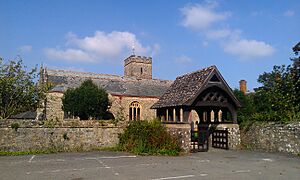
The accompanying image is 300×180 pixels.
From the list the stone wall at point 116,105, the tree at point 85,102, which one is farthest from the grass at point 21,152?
the stone wall at point 116,105

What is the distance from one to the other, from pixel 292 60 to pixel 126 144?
15367 mm

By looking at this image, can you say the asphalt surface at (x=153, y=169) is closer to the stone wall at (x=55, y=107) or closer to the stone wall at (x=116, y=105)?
the stone wall at (x=116, y=105)

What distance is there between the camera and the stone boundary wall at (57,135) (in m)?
15.6

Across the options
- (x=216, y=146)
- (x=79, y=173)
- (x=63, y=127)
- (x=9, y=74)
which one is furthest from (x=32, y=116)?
(x=79, y=173)

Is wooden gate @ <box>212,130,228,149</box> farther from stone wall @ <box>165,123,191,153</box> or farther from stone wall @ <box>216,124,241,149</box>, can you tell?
stone wall @ <box>165,123,191,153</box>

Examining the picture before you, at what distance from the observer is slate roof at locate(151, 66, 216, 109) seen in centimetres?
1588

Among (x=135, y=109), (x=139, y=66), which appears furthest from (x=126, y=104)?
(x=139, y=66)

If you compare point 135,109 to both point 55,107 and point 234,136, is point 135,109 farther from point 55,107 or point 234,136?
point 234,136

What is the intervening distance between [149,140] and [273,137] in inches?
271

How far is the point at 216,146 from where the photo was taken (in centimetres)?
1848

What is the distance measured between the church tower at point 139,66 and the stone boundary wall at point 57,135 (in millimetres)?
42852

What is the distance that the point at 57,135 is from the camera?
54.4 feet

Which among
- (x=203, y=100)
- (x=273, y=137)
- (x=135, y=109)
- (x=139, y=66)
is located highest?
(x=139, y=66)

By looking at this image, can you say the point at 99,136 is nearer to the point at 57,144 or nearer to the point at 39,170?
the point at 57,144
